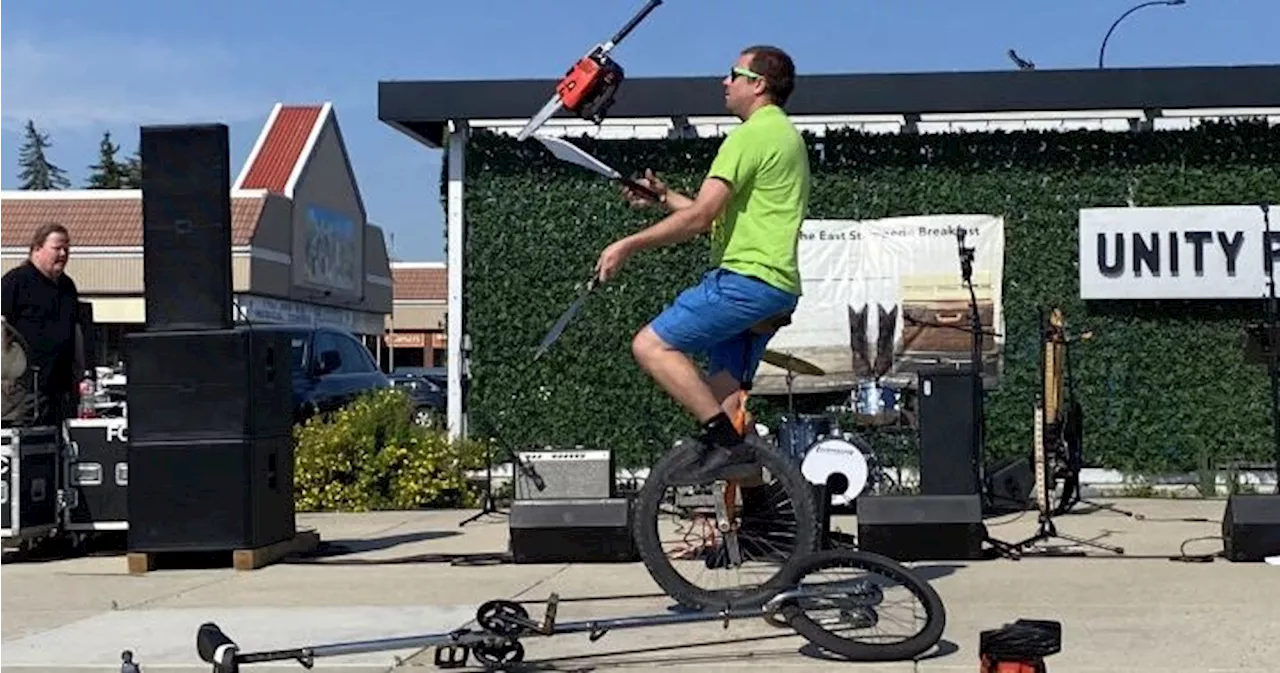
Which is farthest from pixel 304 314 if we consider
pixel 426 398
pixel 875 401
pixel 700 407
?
pixel 700 407

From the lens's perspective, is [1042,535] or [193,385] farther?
[1042,535]

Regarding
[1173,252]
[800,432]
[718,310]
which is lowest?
[800,432]

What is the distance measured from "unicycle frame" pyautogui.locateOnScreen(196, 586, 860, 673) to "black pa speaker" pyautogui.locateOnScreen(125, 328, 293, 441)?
2705mm

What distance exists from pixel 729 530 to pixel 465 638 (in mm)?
1221

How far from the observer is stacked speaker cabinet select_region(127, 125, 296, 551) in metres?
7.14

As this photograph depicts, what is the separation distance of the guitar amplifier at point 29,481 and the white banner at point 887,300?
16.2ft

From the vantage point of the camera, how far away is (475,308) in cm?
1152

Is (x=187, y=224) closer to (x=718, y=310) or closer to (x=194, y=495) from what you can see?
(x=194, y=495)

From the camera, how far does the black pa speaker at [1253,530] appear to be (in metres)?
6.76

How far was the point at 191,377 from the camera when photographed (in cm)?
720

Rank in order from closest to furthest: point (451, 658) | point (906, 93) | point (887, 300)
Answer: point (451, 658) → point (906, 93) → point (887, 300)

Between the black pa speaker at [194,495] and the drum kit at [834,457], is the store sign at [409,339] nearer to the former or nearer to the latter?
the drum kit at [834,457]

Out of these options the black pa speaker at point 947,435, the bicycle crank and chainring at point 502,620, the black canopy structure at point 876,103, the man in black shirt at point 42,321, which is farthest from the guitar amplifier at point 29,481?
the black pa speaker at point 947,435

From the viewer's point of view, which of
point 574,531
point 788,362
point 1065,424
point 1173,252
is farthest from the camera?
point 1173,252
